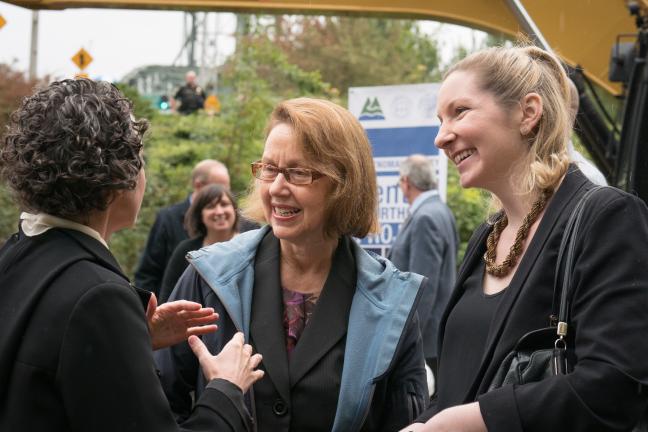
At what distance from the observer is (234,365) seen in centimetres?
279

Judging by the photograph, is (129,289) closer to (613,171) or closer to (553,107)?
(553,107)

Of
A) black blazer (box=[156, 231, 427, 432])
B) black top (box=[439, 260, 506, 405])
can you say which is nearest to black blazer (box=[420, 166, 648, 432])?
black top (box=[439, 260, 506, 405])

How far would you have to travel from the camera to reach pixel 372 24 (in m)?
27.1

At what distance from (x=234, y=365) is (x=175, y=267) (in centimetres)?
458

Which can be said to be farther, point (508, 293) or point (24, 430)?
point (508, 293)

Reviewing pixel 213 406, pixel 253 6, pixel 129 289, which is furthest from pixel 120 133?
pixel 253 6

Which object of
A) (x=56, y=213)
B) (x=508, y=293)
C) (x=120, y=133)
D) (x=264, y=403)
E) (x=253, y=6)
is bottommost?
(x=264, y=403)

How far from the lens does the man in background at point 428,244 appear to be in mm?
7805

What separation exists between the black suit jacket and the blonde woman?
5325 millimetres

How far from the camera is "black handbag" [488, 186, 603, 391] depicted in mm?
2660

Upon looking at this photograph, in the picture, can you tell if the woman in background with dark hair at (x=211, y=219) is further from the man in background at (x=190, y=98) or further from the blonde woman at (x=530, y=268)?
the man in background at (x=190, y=98)


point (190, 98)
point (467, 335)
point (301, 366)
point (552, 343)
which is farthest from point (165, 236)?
point (190, 98)

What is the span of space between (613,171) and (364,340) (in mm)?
3752

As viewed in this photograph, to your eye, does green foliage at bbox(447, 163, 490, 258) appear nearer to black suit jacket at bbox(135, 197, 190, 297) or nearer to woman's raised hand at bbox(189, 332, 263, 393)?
black suit jacket at bbox(135, 197, 190, 297)
